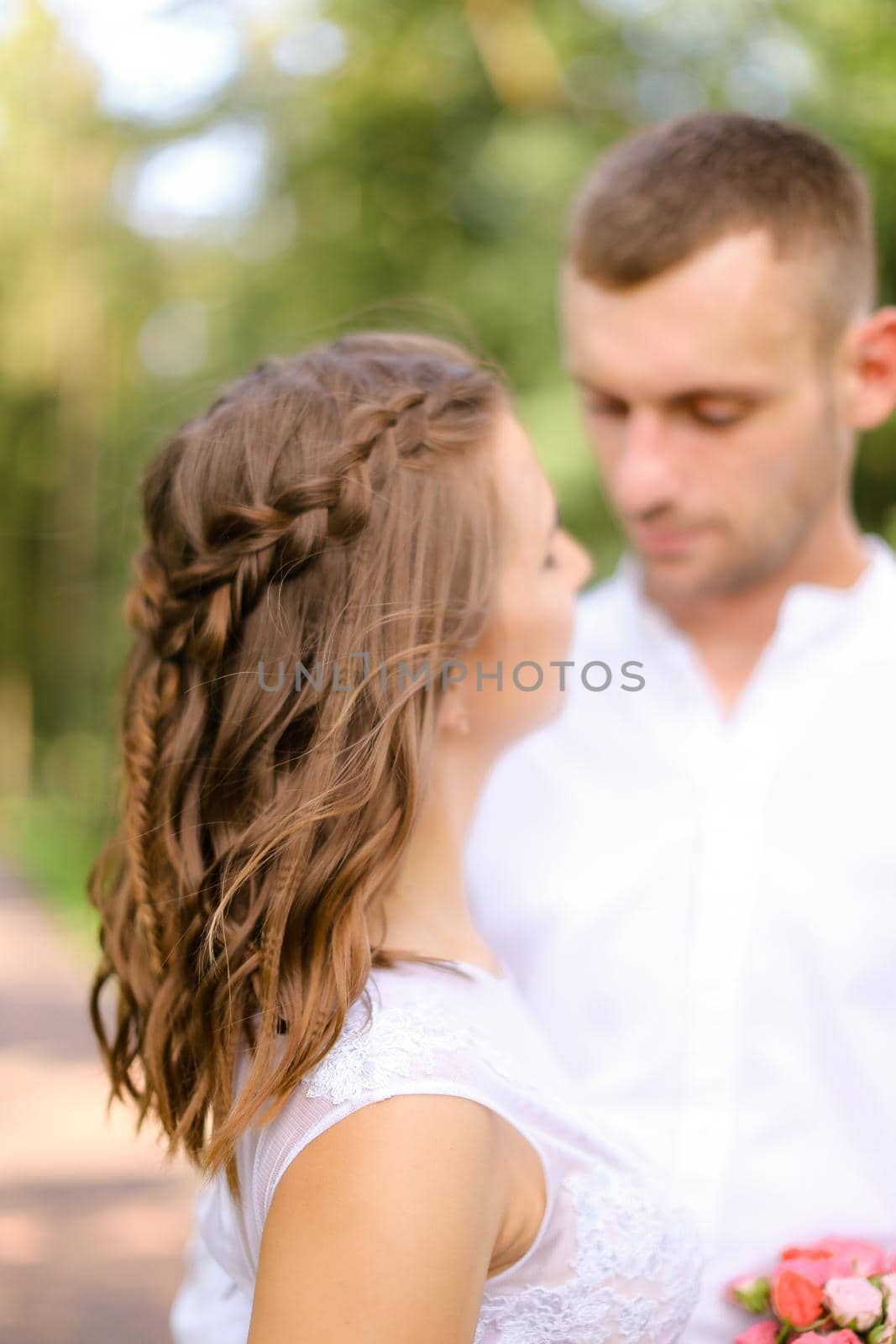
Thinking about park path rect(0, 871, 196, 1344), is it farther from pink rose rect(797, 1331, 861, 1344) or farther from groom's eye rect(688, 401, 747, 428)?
groom's eye rect(688, 401, 747, 428)

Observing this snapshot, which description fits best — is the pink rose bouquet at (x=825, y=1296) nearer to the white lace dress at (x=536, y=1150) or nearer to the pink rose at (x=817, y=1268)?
the pink rose at (x=817, y=1268)

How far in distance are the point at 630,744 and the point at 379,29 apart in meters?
4.51

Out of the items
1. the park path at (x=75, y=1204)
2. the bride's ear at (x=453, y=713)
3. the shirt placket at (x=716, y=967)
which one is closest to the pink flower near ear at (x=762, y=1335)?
the shirt placket at (x=716, y=967)

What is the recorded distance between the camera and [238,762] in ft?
4.91

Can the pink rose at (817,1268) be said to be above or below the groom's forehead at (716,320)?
below

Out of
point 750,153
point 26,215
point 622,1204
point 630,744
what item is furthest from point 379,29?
point 26,215

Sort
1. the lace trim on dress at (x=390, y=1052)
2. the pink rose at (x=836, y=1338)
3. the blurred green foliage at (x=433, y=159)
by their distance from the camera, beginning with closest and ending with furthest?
1. the lace trim on dress at (x=390, y=1052)
2. the pink rose at (x=836, y=1338)
3. the blurred green foliage at (x=433, y=159)

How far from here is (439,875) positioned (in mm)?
1579

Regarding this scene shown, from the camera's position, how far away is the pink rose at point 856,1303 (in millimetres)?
1538

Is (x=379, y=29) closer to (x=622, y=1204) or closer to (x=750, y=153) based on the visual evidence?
(x=750, y=153)

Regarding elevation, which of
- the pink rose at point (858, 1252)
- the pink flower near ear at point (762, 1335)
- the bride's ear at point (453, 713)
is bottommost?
the pink flower near ear at point (762, 1335)

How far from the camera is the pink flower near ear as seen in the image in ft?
5.36

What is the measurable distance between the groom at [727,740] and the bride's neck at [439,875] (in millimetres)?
531

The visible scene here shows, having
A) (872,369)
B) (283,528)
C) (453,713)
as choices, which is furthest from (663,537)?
(283,528)
